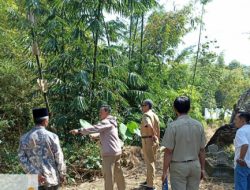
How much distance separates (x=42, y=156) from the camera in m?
3.73

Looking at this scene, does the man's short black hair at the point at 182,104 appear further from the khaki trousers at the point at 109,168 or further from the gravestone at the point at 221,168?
the gravestone at the point at 221,168

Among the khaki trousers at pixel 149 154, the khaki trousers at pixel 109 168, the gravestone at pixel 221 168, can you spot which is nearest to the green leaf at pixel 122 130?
the gravestone at pixel 221 168

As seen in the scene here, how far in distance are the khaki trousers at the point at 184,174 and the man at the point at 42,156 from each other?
3.90 feet

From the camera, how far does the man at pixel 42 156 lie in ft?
12.2

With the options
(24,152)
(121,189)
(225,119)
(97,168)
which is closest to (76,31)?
(97,168)

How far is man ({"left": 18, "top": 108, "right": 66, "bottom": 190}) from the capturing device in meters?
3.71

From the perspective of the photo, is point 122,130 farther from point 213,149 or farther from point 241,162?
point 241,162

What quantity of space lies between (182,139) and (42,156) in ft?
4.78

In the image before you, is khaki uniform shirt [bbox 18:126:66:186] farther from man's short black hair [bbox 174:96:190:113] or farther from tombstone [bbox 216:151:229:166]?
tombstone [bbox 216:151:229:166]

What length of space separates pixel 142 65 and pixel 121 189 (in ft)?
21.1

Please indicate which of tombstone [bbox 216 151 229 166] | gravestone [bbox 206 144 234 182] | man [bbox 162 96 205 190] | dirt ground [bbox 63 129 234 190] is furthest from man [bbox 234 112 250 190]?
tombstone [bbox 216 151 229 166]

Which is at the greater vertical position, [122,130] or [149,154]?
[122,130]

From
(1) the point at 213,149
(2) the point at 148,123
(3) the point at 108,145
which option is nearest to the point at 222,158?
(1) the point at 213,149

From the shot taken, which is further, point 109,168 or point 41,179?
point 109,168
